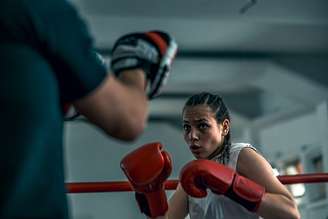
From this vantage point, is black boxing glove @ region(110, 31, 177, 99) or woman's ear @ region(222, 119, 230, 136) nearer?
black boxing glove @ region(110, 31, 177, 99)

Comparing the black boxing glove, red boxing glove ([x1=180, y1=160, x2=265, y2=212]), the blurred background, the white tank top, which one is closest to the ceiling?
the blurred background

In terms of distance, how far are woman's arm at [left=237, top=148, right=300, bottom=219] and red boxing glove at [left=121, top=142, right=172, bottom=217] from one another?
0.24 meters

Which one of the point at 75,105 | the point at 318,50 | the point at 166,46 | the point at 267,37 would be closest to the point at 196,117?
the point at 166,46

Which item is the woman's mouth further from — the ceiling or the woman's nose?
the ceiling

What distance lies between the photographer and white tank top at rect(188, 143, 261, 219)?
183 cm

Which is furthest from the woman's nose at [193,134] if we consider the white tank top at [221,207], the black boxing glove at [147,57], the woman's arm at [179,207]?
the black boxing glove at [147,57]

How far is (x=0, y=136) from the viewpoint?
860 millimetres

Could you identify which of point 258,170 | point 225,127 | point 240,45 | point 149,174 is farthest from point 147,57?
point 240,45

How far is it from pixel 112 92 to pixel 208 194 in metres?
1.04

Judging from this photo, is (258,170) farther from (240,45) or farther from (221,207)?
(240,45)

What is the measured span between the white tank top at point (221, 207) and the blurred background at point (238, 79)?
246cm

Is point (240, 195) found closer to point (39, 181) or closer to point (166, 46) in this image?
point (166, 46)

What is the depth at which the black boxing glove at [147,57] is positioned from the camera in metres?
0.99

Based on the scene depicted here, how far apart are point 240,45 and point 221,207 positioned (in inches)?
184
